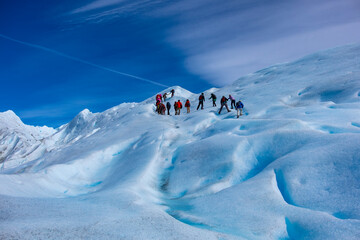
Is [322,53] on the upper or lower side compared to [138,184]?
upper

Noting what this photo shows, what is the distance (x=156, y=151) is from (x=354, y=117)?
29.7 feet

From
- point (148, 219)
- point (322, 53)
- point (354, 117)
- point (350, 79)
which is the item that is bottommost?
point (148, 219)

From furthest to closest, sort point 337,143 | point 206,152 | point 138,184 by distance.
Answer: point 206,152
point 138,184
point 337,143

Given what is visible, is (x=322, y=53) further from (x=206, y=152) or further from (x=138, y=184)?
(x=138, y=184)

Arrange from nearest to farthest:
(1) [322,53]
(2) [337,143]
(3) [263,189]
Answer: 1. (3) [263,189]
2. (2) [337,143]
3. (1) [322,53]

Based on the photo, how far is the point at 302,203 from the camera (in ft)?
15.9

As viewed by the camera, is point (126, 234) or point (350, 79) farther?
point (350, 79)

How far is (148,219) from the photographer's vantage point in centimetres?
421

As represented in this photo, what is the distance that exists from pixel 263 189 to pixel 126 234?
12.0 feet

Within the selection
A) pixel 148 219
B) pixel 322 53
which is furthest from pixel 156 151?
pixel 322 53

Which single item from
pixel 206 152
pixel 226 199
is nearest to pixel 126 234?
pixel 226 199

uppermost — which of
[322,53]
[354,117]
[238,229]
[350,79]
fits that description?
[322,53]

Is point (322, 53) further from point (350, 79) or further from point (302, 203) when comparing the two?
point (302, 203)

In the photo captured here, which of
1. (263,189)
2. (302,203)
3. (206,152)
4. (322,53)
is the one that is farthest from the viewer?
(322,53)
